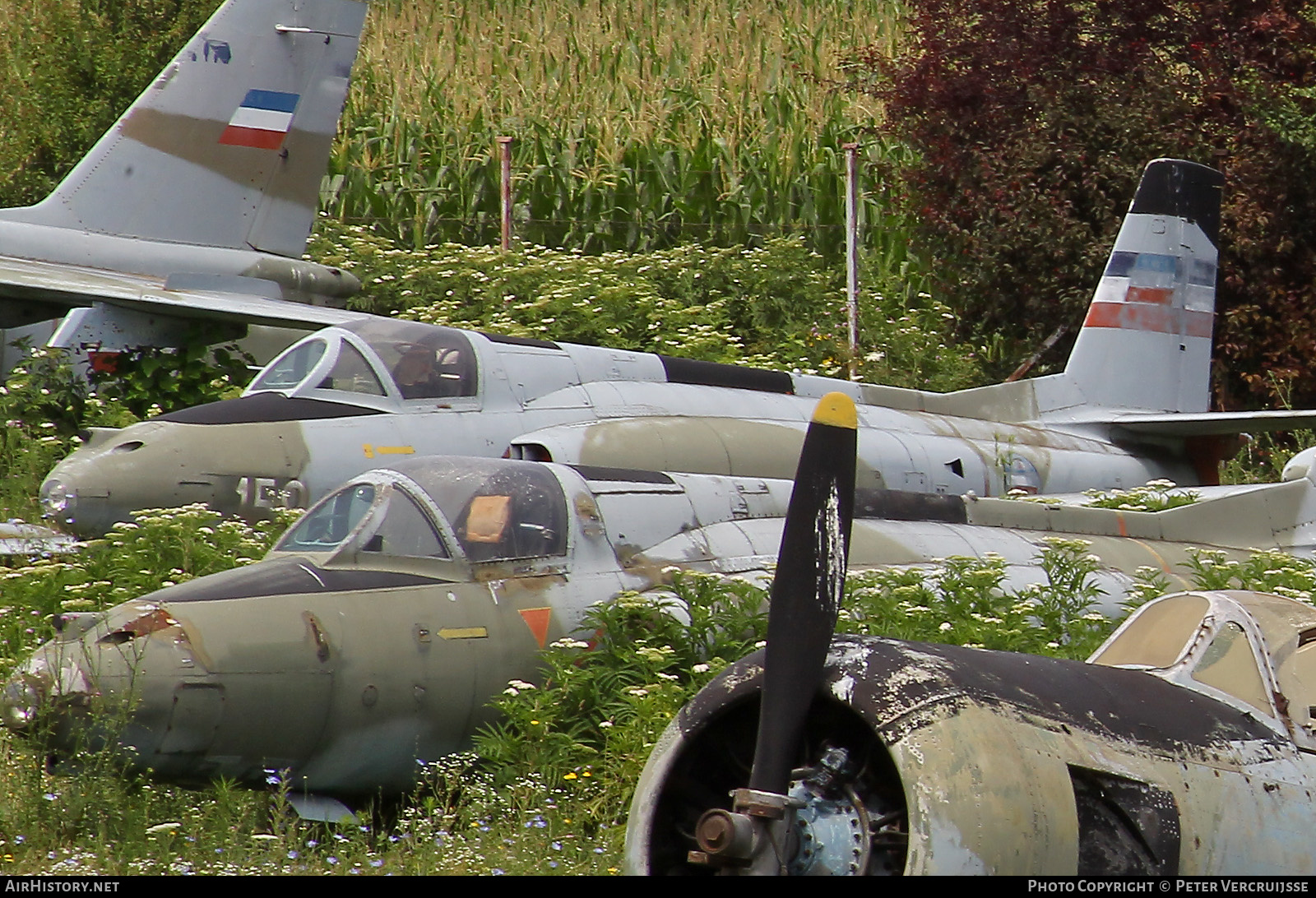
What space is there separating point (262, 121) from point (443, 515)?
329 inches

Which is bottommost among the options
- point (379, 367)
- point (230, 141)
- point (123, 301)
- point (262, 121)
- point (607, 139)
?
point (379, 367)

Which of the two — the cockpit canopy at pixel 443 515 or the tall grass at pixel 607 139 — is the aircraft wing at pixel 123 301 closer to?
the cockpit canopy at pixel 443 515

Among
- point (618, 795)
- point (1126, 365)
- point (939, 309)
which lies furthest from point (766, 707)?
point (939, 309)

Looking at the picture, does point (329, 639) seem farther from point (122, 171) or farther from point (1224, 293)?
point (1224, 293)

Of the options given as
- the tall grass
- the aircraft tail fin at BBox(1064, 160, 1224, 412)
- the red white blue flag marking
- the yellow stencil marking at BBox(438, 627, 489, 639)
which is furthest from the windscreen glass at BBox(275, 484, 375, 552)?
the tall grass

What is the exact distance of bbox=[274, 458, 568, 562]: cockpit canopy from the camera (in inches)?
250

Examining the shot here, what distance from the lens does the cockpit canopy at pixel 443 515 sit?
20.8ft

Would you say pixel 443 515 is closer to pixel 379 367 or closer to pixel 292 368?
pixel 379 367

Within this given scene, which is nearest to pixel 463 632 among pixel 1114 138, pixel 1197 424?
pixel 1197 424

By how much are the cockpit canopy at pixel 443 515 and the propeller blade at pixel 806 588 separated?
7.83 feet

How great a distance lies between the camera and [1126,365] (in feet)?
43.5

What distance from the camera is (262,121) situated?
1368 centimetres

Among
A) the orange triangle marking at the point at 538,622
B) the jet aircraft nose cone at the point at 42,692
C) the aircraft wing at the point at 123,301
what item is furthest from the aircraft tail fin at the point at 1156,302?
the jet aircraft nose cone at the point at 42,692

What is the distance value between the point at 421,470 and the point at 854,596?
81.9 inches
